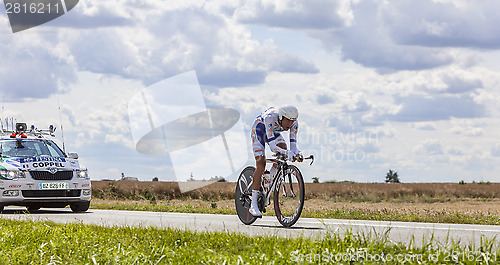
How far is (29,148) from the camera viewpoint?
17469 mm

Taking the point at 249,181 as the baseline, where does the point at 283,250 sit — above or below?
below

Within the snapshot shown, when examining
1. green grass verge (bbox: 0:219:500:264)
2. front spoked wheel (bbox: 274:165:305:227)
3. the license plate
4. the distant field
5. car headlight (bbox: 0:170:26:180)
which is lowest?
green grass verge (bbox: 0:219:500:264)

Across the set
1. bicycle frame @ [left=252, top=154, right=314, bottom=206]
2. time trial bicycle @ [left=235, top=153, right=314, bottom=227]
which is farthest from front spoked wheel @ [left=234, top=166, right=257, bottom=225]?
bicycle frame @ [left=252, top=154, right=314, bottom=206]

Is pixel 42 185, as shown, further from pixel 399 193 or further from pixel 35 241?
pixel 399 193

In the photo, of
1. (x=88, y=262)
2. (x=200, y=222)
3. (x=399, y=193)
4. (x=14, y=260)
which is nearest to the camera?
(x=88, y=262)

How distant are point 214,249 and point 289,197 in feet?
10.4

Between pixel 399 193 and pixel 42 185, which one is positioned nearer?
pixel 42 185

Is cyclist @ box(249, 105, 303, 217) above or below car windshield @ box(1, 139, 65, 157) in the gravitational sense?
below

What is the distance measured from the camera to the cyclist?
34.6 ft

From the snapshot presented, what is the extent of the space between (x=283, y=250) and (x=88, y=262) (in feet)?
7.36

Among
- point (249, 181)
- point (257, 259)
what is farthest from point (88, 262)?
point (249, 181)

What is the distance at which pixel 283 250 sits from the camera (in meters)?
7.30

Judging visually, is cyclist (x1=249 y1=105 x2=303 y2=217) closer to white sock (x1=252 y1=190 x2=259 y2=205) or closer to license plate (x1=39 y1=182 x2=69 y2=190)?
white sock (x1=252 y1=190 x2=259 y2=205)

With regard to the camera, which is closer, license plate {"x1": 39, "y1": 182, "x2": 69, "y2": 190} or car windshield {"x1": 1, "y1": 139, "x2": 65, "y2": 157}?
license plate {"x1": 39, "y1": 182, "x2": 69, "y2": 190}
